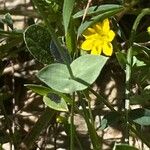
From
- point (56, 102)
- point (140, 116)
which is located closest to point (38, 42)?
point (56, 102)

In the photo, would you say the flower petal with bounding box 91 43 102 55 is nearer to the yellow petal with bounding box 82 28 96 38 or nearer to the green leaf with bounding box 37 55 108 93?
the yellow petal with bounding box 82 28 96 38

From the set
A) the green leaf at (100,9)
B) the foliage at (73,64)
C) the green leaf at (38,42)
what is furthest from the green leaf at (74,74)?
the green leaf at (100,9)

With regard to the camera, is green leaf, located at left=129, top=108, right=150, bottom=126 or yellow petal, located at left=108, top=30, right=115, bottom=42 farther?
yellow petal, located at left=108, top=30, right=115, bottom=42

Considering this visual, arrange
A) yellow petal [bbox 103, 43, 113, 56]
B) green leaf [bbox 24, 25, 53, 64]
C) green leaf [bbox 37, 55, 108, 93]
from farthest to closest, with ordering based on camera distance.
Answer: yellow petal [bbox 103, 43, 113, 56] → green leaf [bbox 24, 25, 53, 64] → green leaf [bbox 37, 55, 108, 93]

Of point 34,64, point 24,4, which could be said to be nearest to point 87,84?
point 34,64

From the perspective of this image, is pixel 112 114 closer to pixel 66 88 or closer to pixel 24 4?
pixel 66 88

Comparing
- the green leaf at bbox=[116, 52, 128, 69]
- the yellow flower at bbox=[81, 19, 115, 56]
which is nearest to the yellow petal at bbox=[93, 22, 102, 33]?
the yellow flower at bbox=[81, 19, 115, 56]
